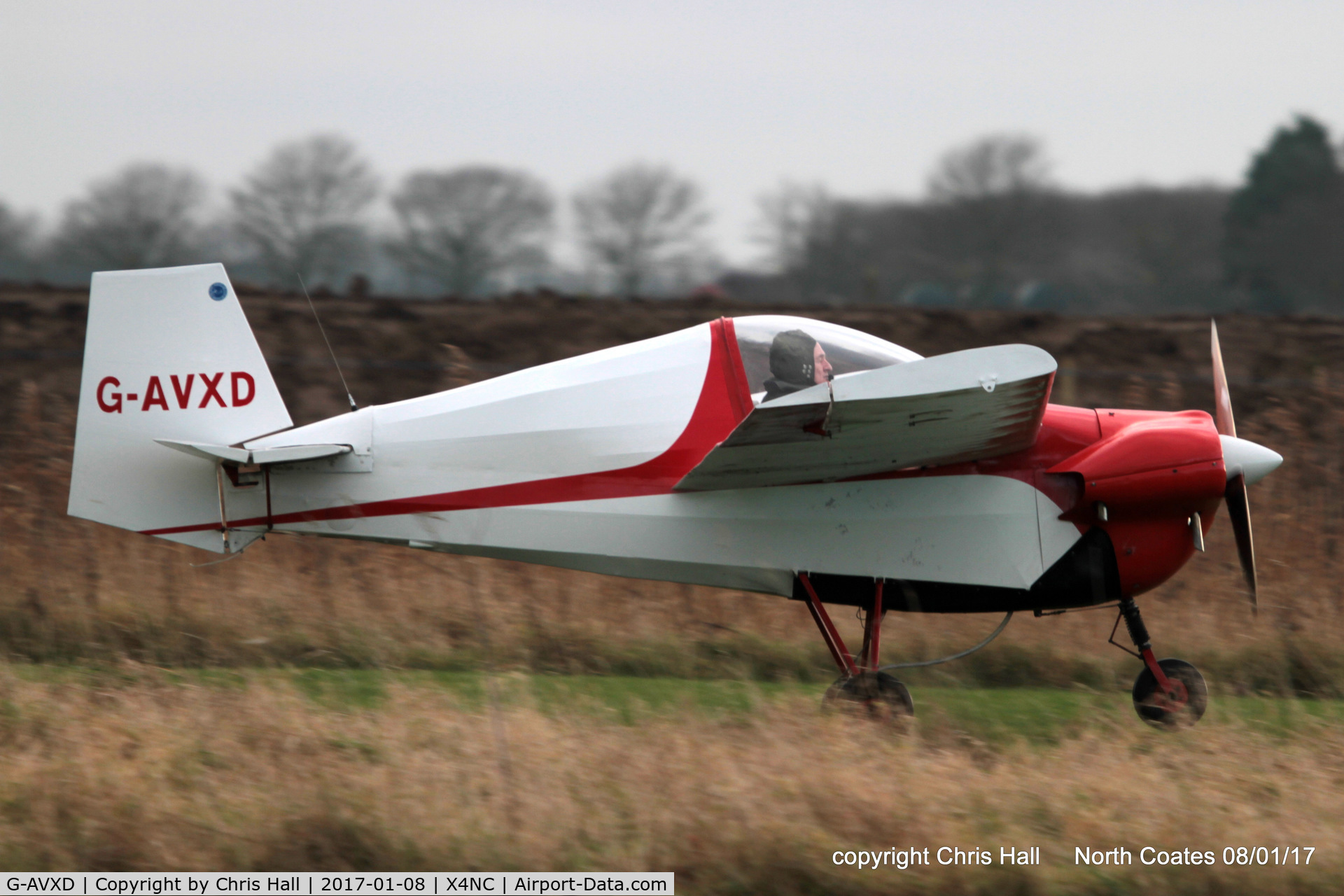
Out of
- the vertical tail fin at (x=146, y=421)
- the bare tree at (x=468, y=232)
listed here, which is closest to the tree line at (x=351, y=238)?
the bare tree at (x=468, y=232)

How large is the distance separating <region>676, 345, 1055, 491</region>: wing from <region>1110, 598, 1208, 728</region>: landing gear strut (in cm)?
126

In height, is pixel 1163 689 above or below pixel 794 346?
below

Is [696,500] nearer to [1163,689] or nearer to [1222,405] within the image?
[1163,689]

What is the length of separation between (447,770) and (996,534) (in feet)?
9.57

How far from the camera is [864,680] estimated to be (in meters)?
5.70

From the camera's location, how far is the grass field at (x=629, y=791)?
3.95m

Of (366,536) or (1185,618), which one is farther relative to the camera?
(1185,618)

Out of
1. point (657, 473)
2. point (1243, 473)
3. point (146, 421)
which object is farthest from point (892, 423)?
point (146, 421)

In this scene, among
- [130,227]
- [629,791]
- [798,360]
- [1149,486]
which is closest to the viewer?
[629,791]

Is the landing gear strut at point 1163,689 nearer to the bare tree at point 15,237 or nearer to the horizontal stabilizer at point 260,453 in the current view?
the horizontal stabilizer at point 260,453

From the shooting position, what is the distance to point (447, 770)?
14.7ft


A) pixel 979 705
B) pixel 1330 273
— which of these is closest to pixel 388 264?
pixel 979 705

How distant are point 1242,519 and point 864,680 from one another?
2180 mm

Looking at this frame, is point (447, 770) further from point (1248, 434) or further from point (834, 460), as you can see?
point (1248, 434)
